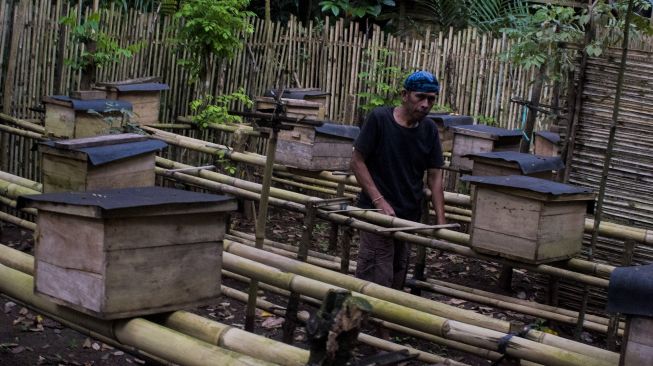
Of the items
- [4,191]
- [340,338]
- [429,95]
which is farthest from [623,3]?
[340,338]

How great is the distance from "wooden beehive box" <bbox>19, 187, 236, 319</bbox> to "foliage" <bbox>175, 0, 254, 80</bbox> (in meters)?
6.53

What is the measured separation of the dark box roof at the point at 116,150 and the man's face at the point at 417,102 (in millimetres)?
1615

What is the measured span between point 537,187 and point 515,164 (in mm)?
1196

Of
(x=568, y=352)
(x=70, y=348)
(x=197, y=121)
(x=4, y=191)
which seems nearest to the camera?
(x=568, y=352)

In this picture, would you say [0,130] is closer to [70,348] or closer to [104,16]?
[104,16]

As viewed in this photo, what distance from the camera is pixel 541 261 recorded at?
5.33m

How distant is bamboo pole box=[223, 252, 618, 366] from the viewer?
3465 mm

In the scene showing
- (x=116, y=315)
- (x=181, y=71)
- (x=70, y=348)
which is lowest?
(x=70, y=348)

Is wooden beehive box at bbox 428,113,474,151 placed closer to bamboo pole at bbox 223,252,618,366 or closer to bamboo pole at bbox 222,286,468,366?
bamboo pole at bbox 222,286,468,366

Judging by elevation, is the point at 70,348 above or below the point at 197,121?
below

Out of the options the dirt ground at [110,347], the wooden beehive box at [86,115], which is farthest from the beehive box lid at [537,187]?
the wooden beehive box at [86,115]

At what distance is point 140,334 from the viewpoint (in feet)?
12.0

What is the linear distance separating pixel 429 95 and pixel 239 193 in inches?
63.8

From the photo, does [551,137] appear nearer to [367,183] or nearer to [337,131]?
[337,131]
